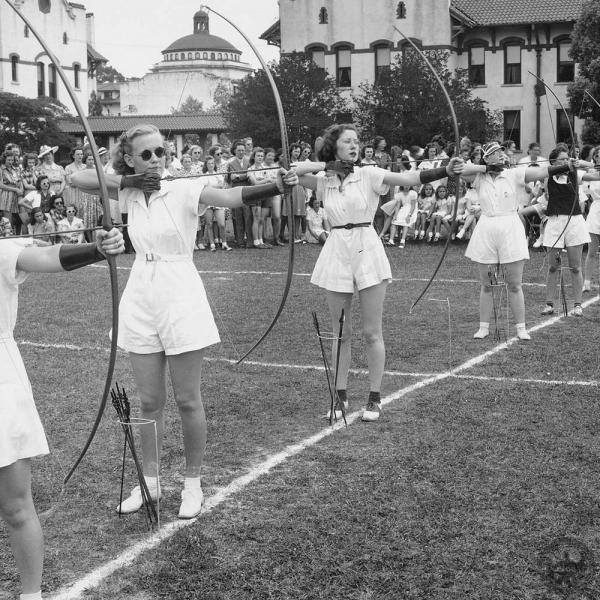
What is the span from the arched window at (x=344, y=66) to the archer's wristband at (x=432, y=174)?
4330 cm

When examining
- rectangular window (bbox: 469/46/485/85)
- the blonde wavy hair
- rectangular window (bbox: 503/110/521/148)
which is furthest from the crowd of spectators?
rectangular window (bbox: 469/46/485/85)

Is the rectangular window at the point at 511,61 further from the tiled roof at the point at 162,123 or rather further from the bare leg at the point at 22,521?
the bare leg at the point at 22,521

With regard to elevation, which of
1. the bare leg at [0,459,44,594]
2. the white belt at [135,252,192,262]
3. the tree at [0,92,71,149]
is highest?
the tree at [0,92,71,149]

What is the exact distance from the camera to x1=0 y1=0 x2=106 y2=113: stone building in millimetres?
56594

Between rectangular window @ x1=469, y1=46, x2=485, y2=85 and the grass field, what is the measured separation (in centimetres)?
3950

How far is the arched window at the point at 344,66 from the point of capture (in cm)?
4912

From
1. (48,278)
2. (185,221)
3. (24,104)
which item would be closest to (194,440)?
(185,221)

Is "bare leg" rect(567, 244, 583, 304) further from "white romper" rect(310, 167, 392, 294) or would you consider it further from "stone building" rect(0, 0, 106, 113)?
"stone building" rect(0, 0, 106, 113)

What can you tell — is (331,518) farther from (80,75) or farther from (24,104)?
(80,75)

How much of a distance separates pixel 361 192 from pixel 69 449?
2.65 metres

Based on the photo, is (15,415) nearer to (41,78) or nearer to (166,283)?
(166,283)

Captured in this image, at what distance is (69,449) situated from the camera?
640 centimetres

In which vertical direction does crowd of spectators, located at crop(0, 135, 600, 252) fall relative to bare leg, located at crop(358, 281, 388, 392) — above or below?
above

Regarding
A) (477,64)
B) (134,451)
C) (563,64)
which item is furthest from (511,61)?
(134,451)
